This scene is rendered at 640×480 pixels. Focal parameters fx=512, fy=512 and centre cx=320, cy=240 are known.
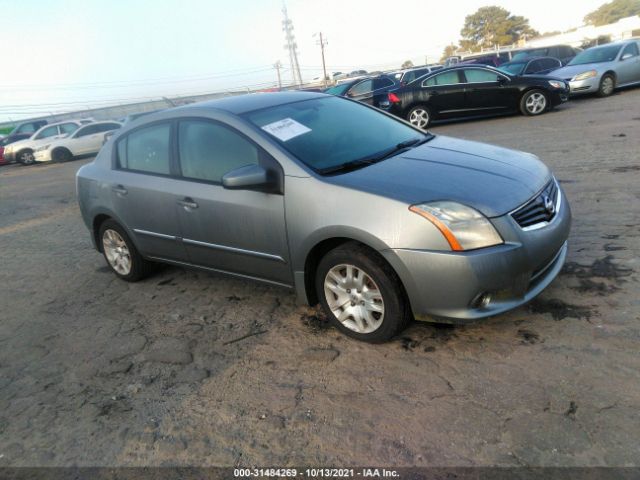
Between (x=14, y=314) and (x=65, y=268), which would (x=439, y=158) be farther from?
(x=65, y=268)

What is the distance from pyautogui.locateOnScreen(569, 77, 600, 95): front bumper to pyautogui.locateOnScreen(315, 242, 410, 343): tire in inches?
535

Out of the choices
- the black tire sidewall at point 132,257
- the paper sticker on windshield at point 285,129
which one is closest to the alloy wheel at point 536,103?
the paper sticker on windshield at point 285,129

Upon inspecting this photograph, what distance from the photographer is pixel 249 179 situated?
3.34 meters

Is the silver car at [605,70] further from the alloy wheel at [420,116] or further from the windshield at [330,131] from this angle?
the windshield at [330,131]

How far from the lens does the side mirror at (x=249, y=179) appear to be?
334 cm

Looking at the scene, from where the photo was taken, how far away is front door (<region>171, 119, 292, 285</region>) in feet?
11.6

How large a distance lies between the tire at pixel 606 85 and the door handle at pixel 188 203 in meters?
14.0

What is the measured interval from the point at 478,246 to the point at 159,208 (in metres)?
2.63

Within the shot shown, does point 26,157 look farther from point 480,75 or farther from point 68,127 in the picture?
point 480,75

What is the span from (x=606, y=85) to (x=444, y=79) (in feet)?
16.5

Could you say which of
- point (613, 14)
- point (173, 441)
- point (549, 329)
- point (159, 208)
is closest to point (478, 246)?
point (549, 329)

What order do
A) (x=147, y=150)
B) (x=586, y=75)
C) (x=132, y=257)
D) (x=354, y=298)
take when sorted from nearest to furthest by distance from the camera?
(x=354, y=298) < (x=147, y=150) < (x=132, y=257) < (x=586, y=75)

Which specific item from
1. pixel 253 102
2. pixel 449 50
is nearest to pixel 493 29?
pixel 449 50

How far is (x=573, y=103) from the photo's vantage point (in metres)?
14.1
